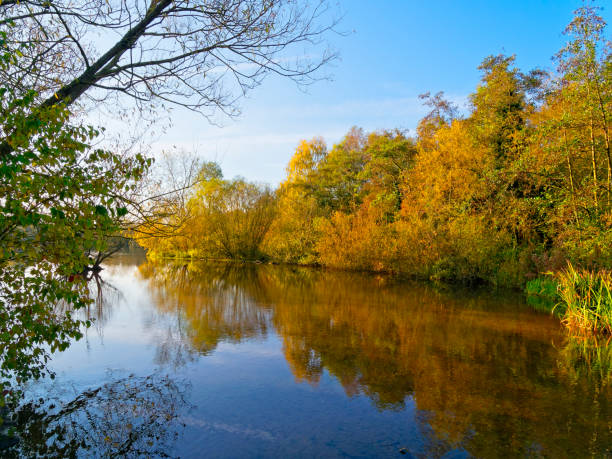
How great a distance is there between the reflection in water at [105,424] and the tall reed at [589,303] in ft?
29.5

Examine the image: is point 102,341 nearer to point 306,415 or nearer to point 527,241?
point 306,415

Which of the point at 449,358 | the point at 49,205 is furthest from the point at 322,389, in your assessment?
the point at 49,205

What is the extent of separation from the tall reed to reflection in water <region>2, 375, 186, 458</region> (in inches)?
354

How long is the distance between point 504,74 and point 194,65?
19.2 m

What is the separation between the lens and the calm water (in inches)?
161

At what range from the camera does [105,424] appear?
4.35 metres

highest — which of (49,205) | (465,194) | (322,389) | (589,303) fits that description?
(465,194)

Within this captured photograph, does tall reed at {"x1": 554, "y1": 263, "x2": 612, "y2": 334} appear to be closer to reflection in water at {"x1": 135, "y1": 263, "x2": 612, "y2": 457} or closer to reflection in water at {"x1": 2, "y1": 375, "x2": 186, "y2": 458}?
reflection in water at {"x1": 135, "y1": 263, "x2": 612, "y2": 457}

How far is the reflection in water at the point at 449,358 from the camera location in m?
4.45

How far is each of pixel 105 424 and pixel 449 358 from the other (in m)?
5.43

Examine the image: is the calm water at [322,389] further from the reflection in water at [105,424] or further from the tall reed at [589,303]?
the tall reed at [589,303]

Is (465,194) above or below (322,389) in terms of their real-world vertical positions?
above

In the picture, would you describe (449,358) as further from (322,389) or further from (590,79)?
(590,79)

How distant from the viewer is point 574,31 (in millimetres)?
11055
